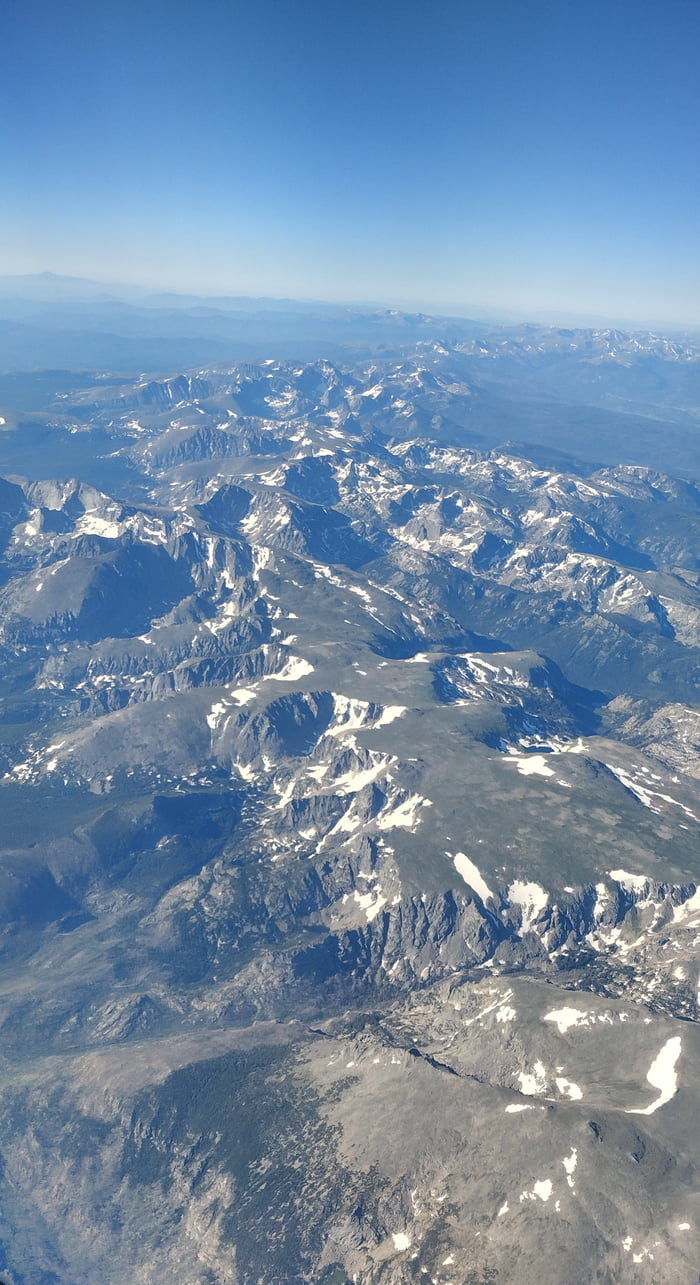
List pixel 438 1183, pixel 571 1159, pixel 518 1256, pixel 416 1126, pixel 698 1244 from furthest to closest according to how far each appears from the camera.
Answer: pixel 416 1126 → pixel 438 1183 → pixel 571 1159 → pixel 518 1256 → pixel 698 1244

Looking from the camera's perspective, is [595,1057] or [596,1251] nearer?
[596,1251]

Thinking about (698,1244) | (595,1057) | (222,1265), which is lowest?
(222,1265)

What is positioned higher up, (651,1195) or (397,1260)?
(651,1195)

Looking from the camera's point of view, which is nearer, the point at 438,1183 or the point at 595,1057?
the point at 438,1183

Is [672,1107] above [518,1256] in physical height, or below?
above

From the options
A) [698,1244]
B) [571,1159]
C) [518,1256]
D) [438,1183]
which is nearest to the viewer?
[698,1244]

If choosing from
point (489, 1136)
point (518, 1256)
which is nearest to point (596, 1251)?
point (518, 1256)

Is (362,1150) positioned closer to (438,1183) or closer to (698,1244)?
(438,1183)

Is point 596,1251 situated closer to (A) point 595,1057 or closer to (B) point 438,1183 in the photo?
(B) point 438,1183

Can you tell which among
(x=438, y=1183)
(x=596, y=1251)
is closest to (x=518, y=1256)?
(x=596, y=1251)
